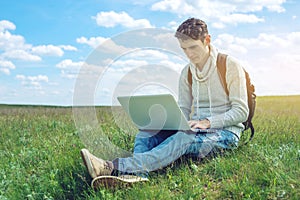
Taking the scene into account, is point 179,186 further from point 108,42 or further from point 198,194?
point 108,42

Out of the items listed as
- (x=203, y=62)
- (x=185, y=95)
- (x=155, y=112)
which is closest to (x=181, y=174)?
(x=155, y=112)

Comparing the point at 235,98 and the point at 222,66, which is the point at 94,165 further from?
the point at 222,66

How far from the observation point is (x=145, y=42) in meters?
5.93

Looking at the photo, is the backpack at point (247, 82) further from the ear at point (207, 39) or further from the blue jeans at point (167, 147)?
the blue jeans at point (167, 147)

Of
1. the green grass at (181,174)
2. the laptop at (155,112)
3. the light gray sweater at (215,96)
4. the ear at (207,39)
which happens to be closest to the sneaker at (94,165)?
the green grass at (181,174)

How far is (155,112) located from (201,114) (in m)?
0.90

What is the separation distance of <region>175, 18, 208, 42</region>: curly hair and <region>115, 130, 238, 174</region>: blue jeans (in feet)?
4.21

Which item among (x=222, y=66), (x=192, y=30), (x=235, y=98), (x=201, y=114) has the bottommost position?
(x=201, y=114)

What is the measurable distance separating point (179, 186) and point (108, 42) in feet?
7.69

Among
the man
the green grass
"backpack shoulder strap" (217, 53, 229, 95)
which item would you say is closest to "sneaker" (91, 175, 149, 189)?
the green grass

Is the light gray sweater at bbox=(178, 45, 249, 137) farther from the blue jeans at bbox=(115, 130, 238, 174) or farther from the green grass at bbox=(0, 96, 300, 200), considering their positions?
the green grass at bbox=(0, 96, 300, 200)

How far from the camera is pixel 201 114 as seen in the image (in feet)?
19.7

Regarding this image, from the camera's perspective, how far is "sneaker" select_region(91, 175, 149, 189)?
4758mm

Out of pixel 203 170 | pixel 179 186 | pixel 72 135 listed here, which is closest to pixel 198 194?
pixel 179 186
